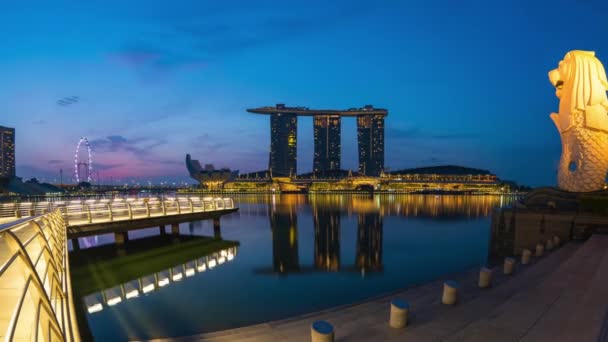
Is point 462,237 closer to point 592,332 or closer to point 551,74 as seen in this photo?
point 551,74

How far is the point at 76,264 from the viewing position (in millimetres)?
17703

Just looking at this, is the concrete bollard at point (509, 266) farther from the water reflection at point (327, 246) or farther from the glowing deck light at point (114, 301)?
the glowing deck light at point (114, 301)

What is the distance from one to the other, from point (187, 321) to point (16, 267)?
8394 mm

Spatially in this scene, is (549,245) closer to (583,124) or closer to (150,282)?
(583,124)

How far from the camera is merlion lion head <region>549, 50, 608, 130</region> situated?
2031cm

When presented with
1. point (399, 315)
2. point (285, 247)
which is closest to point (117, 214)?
point (285, 247)

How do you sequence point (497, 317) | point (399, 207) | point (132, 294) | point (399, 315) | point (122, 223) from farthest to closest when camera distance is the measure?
point (399, 207)
point (122, 223)
point (132, 294)
point (399, 315)
point (497, 317)

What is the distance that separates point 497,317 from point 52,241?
32.2 feet

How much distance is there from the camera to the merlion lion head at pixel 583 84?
66.6 feet

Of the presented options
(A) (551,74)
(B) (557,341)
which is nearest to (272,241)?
(B) (557,341)

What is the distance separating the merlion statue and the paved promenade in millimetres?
13650

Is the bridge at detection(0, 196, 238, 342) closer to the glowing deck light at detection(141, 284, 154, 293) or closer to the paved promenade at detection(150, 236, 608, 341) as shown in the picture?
the paved promenade at detection(150, 236, 608, 341)

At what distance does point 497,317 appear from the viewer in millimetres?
6074

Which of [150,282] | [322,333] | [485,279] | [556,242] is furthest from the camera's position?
[556,242]
